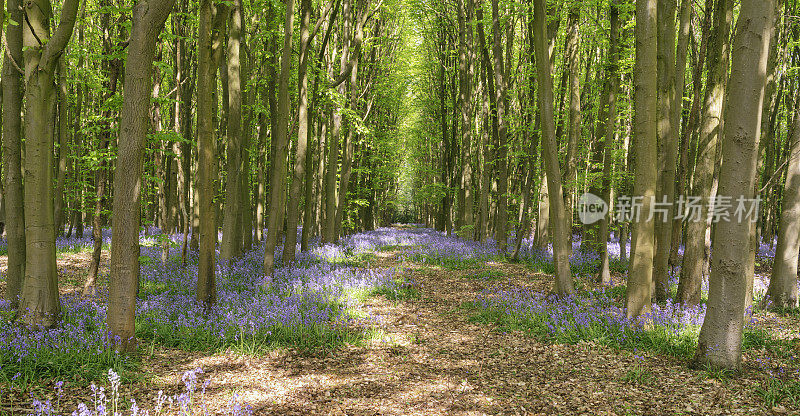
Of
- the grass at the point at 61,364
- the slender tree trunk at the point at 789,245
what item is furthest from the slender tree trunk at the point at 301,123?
the slender tree trunk at the point at 789,245

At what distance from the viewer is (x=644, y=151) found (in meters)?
6.39

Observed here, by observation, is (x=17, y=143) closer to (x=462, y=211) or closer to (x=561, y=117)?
(x=561, y=117)

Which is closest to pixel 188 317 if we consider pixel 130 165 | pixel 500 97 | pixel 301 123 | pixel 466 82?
pixel 130 165

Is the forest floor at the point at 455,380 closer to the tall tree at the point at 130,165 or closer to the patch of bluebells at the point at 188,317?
the patch of bluebells at the point at 188,317

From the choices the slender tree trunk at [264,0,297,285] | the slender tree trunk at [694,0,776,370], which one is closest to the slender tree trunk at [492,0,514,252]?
the slender tree trunk at [264,0,297,285]

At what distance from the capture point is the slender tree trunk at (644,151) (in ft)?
20.5

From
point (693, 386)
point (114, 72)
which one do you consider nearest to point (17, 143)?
point (114, 72)

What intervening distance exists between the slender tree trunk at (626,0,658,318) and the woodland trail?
1252 millimetres

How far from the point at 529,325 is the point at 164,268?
9.21 metres

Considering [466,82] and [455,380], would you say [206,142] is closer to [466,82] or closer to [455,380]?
[455,380]

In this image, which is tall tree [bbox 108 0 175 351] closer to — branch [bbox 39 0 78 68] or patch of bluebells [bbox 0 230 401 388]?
patch of bluebells [bbox 0 230 401 388]

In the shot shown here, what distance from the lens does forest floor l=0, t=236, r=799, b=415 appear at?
14.4ft

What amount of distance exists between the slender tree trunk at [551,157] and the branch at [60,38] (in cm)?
735

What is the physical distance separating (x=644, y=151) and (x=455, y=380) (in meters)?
4.40
